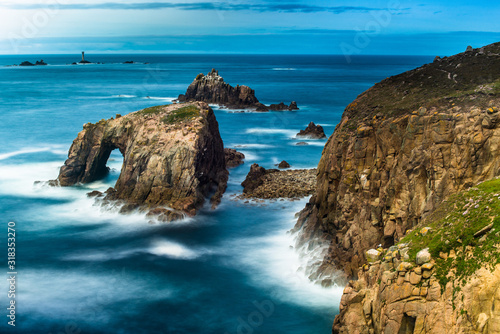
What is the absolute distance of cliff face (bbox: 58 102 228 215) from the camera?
1933 inches

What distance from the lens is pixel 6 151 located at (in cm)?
7700

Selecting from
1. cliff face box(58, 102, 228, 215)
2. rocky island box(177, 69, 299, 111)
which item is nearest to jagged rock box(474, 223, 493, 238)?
cliff face box(58, 102, 228, 215)

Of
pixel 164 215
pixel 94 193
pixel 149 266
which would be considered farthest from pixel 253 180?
pixel 149 266

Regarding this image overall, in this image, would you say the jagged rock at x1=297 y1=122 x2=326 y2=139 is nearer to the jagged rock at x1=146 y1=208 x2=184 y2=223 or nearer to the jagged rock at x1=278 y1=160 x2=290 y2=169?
the jagged rock at x1=278 y1=160 x2=290 y2=169

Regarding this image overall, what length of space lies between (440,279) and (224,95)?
385 feet

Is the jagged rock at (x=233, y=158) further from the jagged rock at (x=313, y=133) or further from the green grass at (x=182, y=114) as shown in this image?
the jagged rock at (x=313, y=133)

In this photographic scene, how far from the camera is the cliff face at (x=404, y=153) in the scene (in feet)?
90.3

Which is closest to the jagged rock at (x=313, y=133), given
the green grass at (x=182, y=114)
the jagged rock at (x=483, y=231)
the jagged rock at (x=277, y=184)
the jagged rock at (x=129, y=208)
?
the jagged rock at (x=277, y=184)

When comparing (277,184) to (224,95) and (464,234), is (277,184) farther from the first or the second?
(224,95)

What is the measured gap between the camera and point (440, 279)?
17.8 m

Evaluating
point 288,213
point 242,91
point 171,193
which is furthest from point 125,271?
→ point 242,91

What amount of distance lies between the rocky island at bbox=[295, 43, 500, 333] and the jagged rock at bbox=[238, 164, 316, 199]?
1134cm

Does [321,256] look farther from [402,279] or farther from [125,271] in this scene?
[402,279]

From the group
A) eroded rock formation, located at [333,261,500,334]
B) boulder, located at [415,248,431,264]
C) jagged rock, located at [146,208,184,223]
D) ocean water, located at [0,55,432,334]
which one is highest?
boulder, located at [415,248,431,264]
